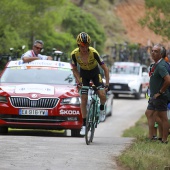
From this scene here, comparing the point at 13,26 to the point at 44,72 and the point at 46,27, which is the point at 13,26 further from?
the point at 44,72

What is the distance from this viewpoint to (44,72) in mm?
16719

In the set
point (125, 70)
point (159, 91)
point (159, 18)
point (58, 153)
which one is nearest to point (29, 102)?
point (159, 91)

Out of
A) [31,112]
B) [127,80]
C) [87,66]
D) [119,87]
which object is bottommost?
[119,87]

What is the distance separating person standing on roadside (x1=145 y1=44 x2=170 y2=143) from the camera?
12.8 meters

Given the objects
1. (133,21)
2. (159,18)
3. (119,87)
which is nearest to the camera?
(159,18)

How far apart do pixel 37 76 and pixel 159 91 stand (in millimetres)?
4281

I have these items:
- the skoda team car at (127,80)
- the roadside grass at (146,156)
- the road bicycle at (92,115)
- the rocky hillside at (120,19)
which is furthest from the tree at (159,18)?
the rocky hillside at (120,19)

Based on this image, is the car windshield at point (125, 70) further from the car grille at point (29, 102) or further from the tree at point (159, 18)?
the car grille at point (29, 102)

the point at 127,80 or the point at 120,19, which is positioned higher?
the point at 120,19

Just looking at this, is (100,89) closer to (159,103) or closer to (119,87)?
(159,103)

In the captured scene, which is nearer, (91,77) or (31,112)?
(91,77)

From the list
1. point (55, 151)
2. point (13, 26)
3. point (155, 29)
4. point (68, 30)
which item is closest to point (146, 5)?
point (155, 29)

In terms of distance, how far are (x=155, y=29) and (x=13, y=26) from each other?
5155mm

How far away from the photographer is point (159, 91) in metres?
12.9
